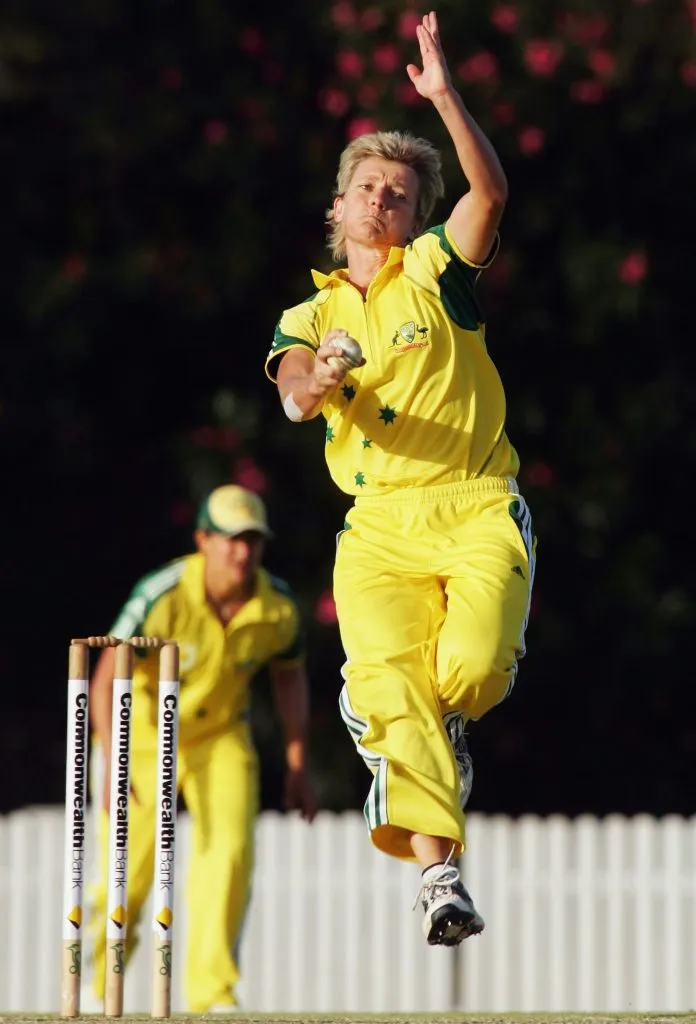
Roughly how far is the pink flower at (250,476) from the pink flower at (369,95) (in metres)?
2.17

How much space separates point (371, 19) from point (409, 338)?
22.3 feet

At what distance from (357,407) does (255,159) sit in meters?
6.82

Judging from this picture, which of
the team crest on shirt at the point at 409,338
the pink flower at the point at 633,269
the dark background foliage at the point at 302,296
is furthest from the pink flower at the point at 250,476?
the team crest on shirt at the point at 409,338

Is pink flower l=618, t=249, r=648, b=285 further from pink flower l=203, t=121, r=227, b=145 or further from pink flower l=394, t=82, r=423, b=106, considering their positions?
pink flower l=203, t=121, r=227, b=145

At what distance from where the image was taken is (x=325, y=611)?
40.8 ft

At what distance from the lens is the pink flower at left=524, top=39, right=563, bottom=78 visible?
1233 cm

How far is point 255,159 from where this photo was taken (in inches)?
503

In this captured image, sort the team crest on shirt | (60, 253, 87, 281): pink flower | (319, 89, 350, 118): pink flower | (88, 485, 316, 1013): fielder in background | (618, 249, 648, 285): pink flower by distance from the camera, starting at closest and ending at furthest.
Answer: the team crest on shirt → (88, 485, 316, 1013): fielder in background → (618, 249, 648, 285): pink flower → (60, 253, 87, 281): pink flower → (319, 89, 350, 118): pink flower

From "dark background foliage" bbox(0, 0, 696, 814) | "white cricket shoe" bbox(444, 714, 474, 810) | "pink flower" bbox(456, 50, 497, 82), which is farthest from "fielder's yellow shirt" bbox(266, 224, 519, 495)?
"pink flower" bbox(456, 50, 497, 82)

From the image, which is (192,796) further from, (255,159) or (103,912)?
(255,159)

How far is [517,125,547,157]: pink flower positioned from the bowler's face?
242 inches

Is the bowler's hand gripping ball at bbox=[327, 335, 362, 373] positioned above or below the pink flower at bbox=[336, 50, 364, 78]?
below

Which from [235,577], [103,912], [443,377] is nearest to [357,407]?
[443,377]

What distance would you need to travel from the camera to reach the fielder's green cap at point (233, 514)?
9047 millimetres
